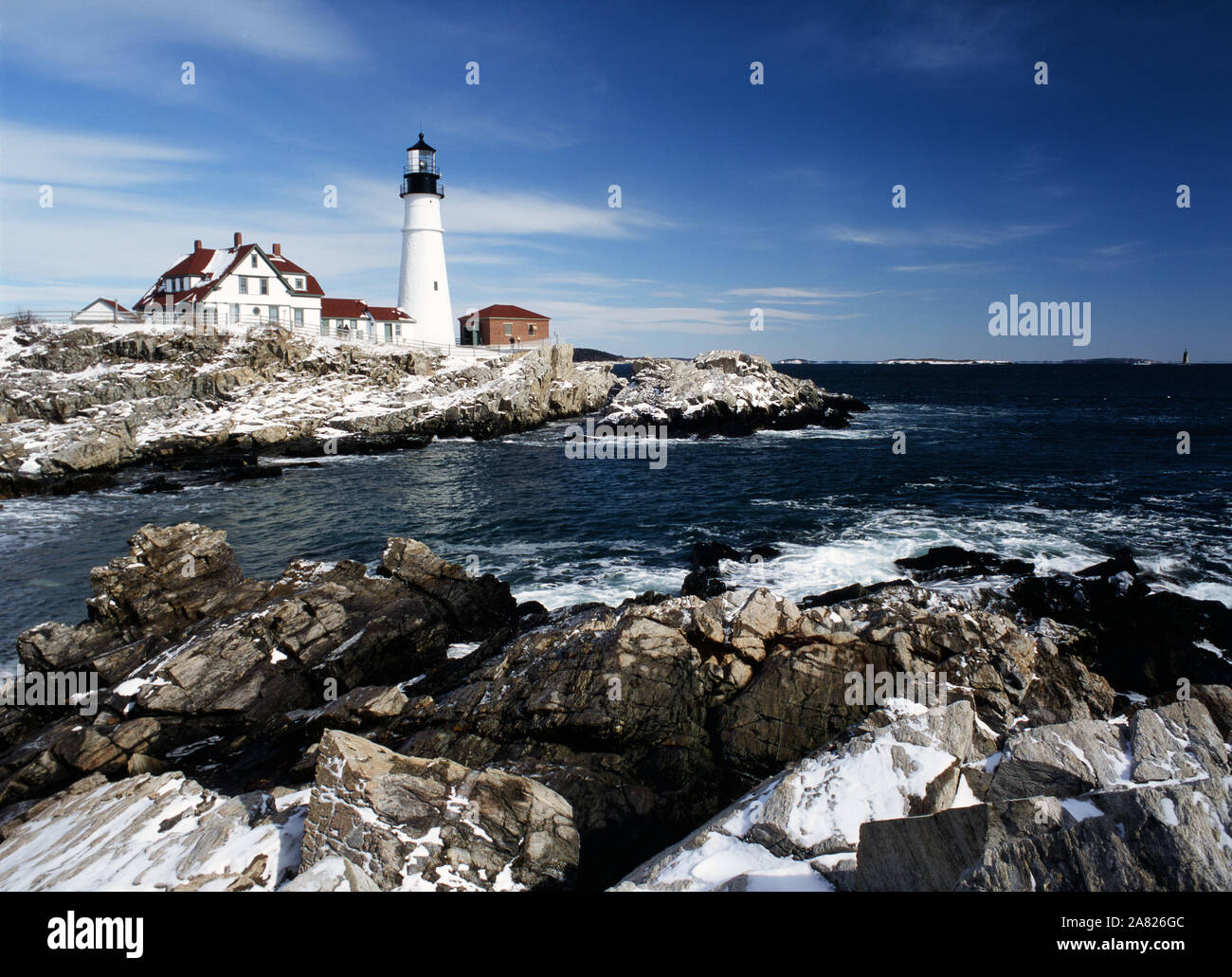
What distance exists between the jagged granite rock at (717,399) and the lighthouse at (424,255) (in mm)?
22394

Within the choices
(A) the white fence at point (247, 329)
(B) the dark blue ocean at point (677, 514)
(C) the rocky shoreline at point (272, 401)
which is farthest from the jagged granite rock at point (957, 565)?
(A) the white fence at point (247, 329)

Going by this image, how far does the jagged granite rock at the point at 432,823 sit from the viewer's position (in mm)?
7617

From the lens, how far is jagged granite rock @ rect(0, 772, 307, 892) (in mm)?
7680

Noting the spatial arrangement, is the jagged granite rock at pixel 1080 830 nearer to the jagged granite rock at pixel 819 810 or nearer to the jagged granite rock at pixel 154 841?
the jagged granite rock at pixel 819 810

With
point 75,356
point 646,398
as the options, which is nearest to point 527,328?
point 646,398

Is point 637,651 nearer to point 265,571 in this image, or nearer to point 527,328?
point 265,571

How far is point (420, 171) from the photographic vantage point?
225 feet

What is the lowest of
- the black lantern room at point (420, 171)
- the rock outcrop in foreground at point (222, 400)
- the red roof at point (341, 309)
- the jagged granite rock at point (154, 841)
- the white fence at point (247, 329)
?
the jagged granite rock at point (154, 841)

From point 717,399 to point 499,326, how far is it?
30.7 m

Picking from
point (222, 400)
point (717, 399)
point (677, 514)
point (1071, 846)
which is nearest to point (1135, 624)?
point (1071, 846)

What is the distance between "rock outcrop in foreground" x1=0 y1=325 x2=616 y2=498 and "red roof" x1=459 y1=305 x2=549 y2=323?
1474 centimetres

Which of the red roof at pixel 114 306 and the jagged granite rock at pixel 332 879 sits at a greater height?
the red roof at pixel 114 306

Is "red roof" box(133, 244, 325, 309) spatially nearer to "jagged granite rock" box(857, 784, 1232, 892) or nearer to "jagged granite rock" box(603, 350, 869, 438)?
"jagged granite rock" box(603, 350, 869, 438)
